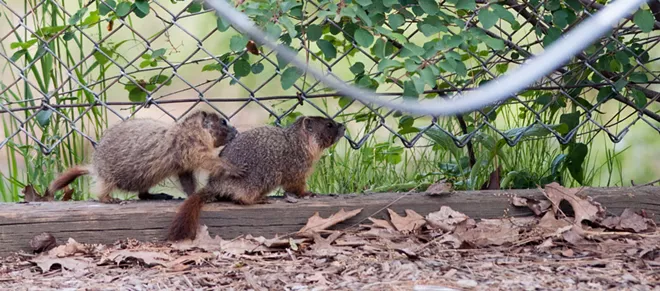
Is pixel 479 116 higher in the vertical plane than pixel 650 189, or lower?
higher

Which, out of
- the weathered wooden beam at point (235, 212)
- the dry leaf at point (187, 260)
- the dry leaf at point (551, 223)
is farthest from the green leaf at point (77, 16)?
the dry leaf at point (551, 223)

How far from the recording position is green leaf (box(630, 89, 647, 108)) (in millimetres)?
3686

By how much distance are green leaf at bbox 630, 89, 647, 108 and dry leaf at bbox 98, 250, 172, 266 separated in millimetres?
2033

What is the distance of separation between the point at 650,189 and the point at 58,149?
2534mm

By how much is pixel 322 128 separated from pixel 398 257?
38.7 inches

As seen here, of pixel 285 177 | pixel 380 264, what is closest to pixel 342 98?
pixel 285 177

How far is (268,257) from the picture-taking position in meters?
3.07

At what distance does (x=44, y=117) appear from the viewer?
354cm

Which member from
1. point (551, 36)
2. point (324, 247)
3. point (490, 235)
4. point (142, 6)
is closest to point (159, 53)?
point (142, 6)

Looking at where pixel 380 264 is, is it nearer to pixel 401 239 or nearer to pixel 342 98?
pixel 401 239

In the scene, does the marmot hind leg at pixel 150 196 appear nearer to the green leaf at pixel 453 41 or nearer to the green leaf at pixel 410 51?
the green leaf at pixel 410 51

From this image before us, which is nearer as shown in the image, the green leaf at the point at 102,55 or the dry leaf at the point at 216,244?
the dry leaf at the point at 216,244

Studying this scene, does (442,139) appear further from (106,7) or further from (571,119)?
(106,7)

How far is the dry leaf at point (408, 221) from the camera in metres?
3.37
